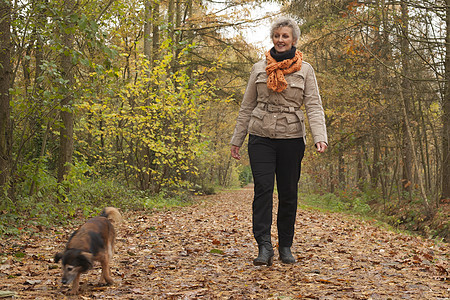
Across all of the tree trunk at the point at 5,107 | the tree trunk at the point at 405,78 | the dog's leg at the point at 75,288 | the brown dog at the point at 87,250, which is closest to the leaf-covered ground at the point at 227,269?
the dog's leg at the point at 75,288

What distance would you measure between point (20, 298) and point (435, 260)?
16.1 ft

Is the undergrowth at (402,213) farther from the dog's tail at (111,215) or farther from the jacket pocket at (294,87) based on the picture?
the dog's tail at (111,215)

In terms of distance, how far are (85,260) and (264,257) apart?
195 centimetres

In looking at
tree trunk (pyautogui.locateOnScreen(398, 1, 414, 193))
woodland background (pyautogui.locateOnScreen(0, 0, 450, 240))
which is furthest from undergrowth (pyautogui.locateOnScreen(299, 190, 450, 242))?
tree trunk (pyautogui.locateOnScreen(398, 1, 414, 193))

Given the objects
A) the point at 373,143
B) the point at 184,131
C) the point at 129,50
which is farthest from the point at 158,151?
the point at 373,143

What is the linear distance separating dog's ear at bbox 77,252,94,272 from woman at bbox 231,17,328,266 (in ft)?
6.06

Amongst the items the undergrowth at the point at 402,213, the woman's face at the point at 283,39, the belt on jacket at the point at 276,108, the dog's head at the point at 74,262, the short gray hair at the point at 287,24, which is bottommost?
the undergrowth at the point at 402,213

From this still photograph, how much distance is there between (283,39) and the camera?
4.44m

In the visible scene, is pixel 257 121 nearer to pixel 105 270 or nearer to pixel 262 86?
pixel 262 86

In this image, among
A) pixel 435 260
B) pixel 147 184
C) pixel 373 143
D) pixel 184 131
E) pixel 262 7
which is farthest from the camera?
pixel 373 143

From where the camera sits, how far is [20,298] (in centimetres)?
314

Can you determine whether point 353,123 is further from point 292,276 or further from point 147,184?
point 292,276

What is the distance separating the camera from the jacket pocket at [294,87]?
14.5 feet

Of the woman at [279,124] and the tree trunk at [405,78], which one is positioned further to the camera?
the tree trunk at [405,78]
